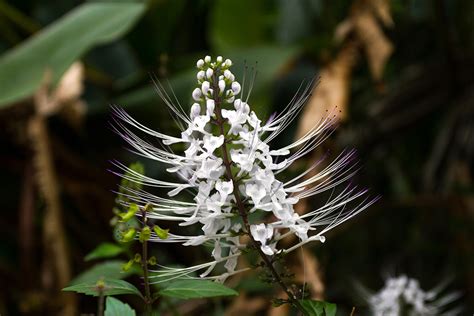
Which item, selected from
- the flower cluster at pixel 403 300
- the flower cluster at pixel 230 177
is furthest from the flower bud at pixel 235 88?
the flower cluster at pixel 403 300

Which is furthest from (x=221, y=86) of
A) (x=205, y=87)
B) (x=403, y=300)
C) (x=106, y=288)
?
(x=403, y=300)

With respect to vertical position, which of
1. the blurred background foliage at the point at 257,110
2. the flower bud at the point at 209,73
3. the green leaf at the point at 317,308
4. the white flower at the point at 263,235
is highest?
the blurred background foliage at the point at 257,110

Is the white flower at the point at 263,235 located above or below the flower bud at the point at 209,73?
below

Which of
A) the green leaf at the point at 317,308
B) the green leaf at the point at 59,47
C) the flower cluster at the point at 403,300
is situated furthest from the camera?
the green leaf at the point at 59,47

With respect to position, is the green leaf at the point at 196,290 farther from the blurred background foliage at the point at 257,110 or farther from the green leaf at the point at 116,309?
the blurred background foliage at the point at 257,110

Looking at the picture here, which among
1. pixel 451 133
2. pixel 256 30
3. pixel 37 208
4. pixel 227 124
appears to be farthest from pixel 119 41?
pixel 227 124

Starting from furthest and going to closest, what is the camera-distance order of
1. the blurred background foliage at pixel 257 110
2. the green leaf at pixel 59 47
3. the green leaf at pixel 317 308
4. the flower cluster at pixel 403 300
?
1. the blurred background foliage at pixel 257 110
2. the green leaf at pixel 59 47
3. the flower cluster at pixel 403 300
4. the green leaf at pixel 317 308

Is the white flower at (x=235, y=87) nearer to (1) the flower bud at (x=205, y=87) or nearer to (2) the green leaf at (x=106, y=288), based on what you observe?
(1) the flower bud at (x=205, y=87)

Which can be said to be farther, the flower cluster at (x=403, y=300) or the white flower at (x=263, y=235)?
the flower cluster at (x=403, y=300)
